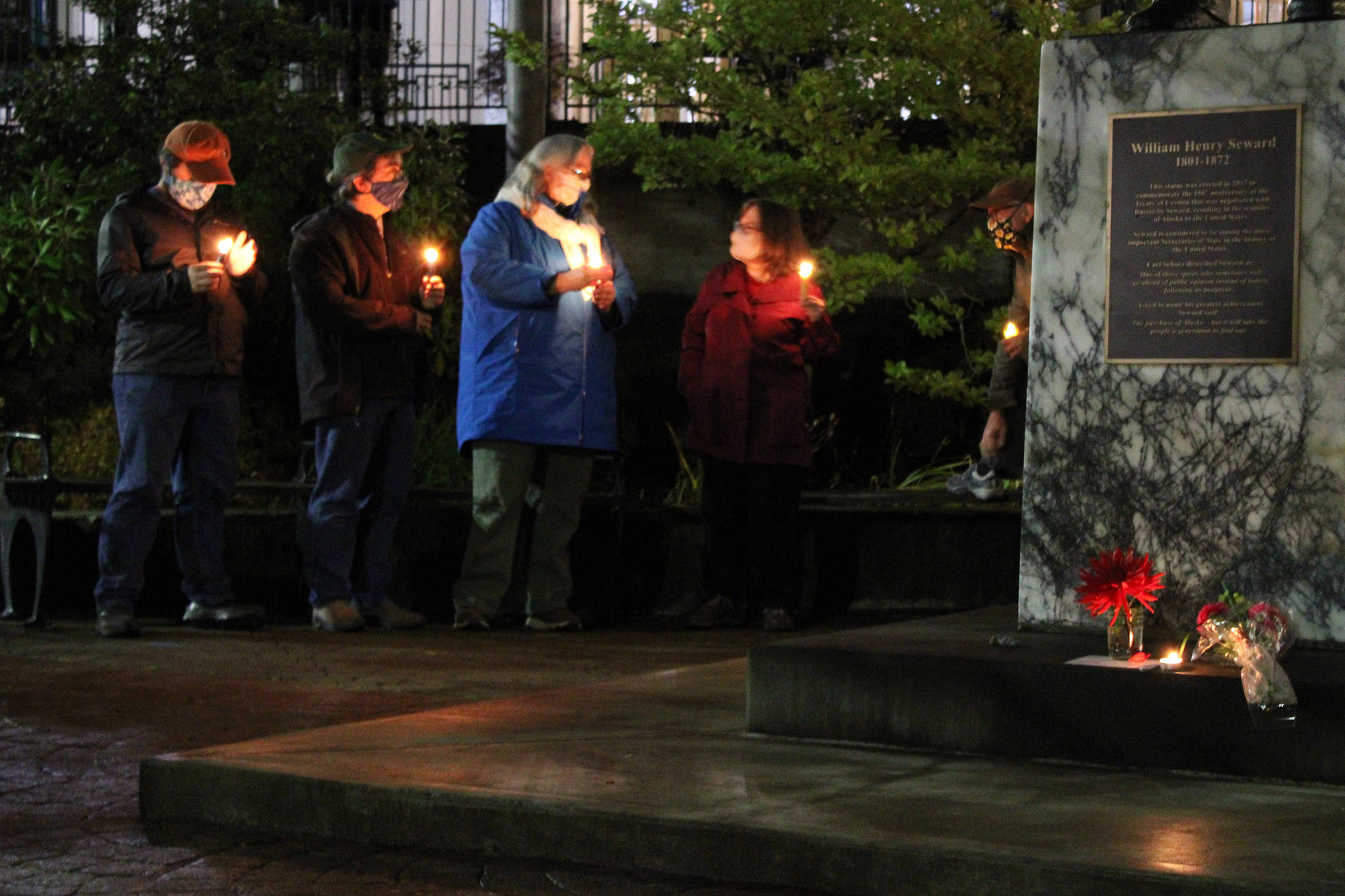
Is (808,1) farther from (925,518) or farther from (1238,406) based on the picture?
(1238,406)

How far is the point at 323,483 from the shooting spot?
26.8 ft

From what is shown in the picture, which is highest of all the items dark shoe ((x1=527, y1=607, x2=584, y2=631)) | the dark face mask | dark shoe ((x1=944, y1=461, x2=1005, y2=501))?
the dark face mask

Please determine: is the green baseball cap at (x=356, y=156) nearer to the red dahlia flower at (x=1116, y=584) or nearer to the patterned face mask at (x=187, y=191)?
the patterned face mask at (x=187, y=191)

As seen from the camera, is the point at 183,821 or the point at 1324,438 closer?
the point at 183,821

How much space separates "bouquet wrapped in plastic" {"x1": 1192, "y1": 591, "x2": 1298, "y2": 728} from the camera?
14.9ft

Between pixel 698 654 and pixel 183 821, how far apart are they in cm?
331

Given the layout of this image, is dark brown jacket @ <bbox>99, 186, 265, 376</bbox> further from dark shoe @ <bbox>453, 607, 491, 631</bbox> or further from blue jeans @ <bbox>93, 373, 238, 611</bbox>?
dark shoe @ <bbox>453, 607, 491, 631</bbox>

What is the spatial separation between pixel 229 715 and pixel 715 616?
3.04m

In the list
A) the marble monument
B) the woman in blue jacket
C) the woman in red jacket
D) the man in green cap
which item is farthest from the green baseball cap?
the marble monument

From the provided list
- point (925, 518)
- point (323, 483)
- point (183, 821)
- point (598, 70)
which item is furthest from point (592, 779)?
point (598, 70)

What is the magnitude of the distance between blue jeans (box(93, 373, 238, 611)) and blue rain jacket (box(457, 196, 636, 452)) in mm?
1021

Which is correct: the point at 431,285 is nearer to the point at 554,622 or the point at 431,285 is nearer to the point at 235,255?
the point at 235,255

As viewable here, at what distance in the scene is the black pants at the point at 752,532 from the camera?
8461 millimetres

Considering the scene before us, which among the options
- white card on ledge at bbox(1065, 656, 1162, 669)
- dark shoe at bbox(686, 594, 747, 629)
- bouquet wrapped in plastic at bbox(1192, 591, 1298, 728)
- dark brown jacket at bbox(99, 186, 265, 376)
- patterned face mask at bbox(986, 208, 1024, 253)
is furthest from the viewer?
dark shoe at bbox(686, 594, 747, 629)
